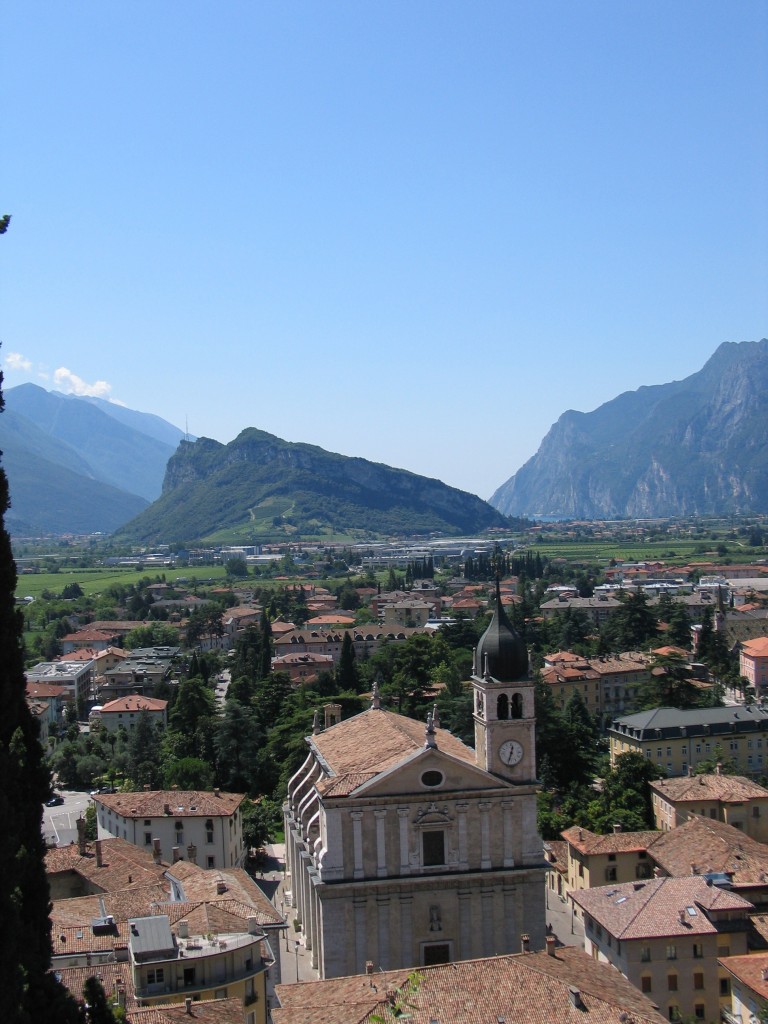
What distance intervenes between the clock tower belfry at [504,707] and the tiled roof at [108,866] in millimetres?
11191

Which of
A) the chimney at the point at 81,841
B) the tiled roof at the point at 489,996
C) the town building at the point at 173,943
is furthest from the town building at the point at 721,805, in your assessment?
the chimney at the point at 81,841

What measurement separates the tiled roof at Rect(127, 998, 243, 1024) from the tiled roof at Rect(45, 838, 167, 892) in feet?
36.5

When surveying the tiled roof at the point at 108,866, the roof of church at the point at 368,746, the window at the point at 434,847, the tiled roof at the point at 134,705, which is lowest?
the tiled roof at the point at 134,705

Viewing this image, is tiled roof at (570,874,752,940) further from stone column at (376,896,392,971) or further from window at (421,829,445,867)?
stone column at (376,896,392,971)

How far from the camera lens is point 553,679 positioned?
274 feet

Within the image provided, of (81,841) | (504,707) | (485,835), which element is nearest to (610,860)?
(485,835)

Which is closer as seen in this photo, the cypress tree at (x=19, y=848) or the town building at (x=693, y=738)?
the cypress tree at (x=19, y=848)

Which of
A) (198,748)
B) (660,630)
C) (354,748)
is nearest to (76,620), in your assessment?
(660,630)

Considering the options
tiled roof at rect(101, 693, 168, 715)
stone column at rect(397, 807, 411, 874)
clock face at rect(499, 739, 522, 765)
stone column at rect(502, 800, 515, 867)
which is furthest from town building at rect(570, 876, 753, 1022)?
tiled roof at rect(101, 693, 168, 715)

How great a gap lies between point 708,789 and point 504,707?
63.5 feet

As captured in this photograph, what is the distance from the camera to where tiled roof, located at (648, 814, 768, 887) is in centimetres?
4038

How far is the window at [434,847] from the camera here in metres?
35.3

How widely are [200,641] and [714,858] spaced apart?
9090 cm

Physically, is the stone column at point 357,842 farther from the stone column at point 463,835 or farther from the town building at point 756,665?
the town building at point 756,665
